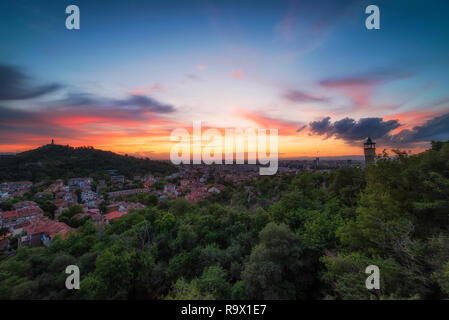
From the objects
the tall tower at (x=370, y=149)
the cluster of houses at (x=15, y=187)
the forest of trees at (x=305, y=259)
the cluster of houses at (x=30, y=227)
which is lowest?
the cluster of houses at (x=30, y=227)

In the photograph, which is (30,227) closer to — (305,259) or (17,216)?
(17,216)

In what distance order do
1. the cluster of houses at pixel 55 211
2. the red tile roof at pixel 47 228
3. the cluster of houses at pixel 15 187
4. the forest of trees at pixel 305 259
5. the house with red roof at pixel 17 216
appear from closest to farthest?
the forest of trees at pixel 305 259 < the red tile roof at pixel 47 228 < the cluster of houses at pixel 55 211 < the house with red roof at pixel 17 216 < the cluster of houses at pixel 15 187

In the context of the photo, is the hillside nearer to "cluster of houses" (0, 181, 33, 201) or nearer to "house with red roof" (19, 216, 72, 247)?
"cluster of houses" (0, 181, 33, 201)

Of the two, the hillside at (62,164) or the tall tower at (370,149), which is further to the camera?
the hillside at (62,164)

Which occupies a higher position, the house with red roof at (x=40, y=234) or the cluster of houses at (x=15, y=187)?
the cluster of houses at (x=15, y=187)

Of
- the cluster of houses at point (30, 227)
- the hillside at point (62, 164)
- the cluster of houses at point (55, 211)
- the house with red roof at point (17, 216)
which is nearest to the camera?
the cluster of houses at point (30, 227)

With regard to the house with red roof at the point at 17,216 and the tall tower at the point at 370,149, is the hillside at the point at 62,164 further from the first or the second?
the tall tower at the point at 370,149

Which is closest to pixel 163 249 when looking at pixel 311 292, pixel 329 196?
pixel 311 292

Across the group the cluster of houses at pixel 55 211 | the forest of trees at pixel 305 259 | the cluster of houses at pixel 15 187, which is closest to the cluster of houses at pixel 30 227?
the cluster of houses at pixel 55 211
